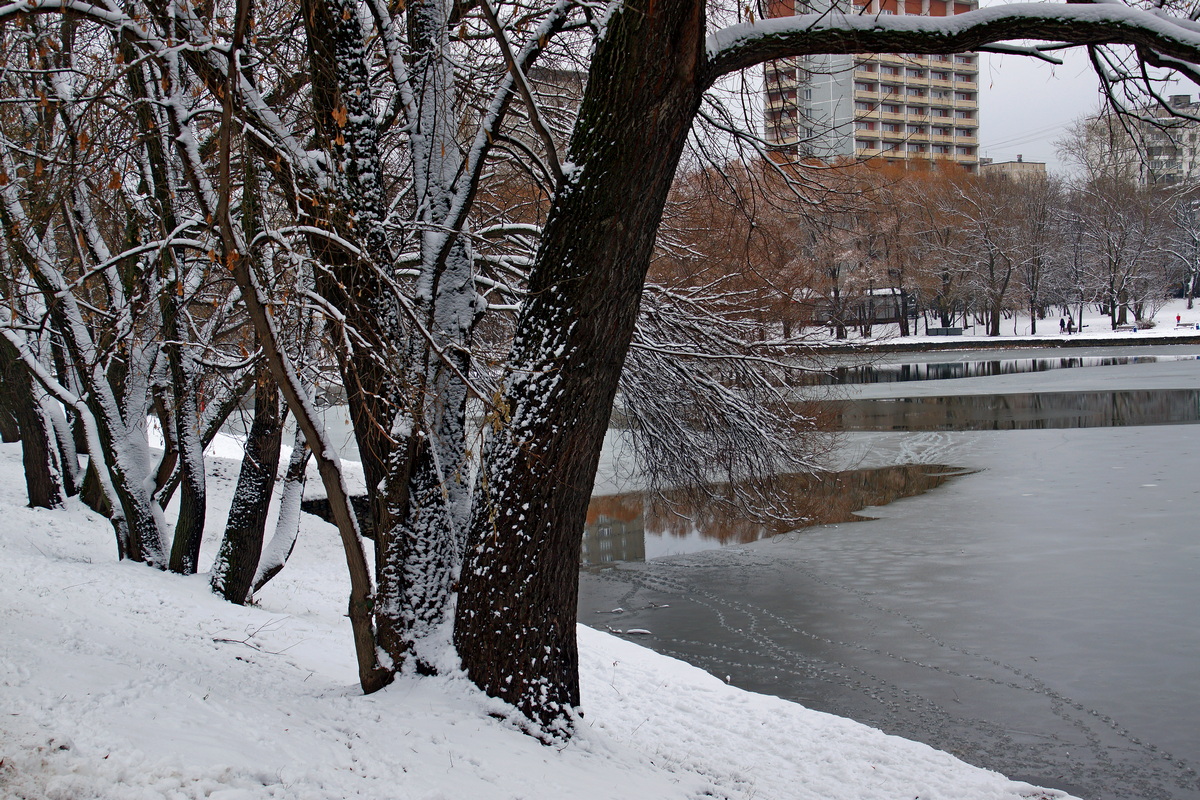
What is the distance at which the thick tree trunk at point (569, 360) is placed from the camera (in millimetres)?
4465

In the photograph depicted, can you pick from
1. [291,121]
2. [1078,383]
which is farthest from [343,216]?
[1078,383]

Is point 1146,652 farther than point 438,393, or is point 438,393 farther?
point 1146,652

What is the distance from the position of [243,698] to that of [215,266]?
11.0ft

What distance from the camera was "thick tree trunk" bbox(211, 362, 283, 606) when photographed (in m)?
8.75

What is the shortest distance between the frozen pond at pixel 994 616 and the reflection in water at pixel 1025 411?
19.5 feet

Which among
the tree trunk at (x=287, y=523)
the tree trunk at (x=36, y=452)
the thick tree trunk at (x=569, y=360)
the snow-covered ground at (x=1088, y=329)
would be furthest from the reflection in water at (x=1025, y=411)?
the thick tree trunk at (x=569, y=360)

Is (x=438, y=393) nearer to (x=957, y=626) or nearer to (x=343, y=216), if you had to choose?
(x=343, y=216)

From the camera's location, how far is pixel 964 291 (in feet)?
208

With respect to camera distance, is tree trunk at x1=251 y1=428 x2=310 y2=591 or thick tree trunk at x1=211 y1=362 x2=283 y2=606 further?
tree trunk at x1=251 y1=428 x2=310 y2=591

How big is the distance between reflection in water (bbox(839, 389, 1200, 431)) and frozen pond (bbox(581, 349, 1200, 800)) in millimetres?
5950

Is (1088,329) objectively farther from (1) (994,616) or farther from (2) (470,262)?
(2) (470,262)

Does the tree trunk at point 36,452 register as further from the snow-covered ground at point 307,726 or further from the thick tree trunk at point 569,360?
the thick tree trunk at point 569,360

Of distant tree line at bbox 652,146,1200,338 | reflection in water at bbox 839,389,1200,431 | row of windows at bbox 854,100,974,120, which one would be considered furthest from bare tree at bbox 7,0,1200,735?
row of windows at bbox 854,100,974,120

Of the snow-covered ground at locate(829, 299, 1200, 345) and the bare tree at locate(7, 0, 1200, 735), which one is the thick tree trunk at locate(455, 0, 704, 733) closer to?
the bare tree at locate(7, 0, 1200, 735)
